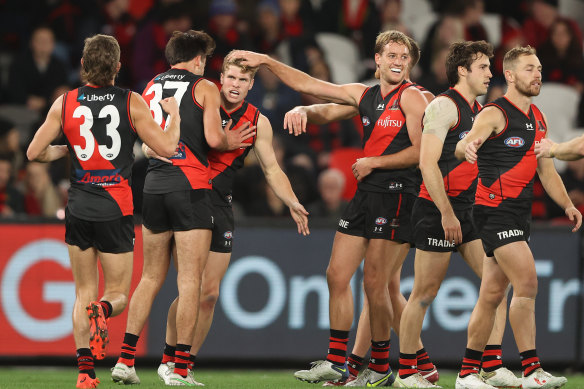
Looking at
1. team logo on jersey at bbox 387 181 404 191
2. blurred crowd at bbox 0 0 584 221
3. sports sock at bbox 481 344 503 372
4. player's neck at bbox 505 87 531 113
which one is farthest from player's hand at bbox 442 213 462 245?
blurred crowd at bbox 0 0 584 221

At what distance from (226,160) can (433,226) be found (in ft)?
6.01

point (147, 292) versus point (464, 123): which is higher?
point (464, 123)

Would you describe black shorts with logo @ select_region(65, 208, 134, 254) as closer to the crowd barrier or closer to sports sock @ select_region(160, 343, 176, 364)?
sports sock @ select_region(160, 343, 176, 364)

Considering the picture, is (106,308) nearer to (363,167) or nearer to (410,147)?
(363,167)

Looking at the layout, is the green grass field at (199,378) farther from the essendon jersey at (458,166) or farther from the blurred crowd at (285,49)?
the blurred crowd at (285,49)

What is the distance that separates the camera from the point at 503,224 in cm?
769

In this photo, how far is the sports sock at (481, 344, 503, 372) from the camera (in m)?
8.28

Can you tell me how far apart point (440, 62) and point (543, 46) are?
1.88m

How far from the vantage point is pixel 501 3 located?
16.9 m

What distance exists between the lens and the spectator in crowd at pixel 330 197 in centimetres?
1176

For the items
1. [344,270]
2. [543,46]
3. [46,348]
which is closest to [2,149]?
[46,348]

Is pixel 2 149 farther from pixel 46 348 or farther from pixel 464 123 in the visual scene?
pixel 464 123

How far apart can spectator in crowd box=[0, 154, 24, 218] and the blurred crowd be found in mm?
344

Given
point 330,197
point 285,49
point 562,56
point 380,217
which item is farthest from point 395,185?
point 562,56
